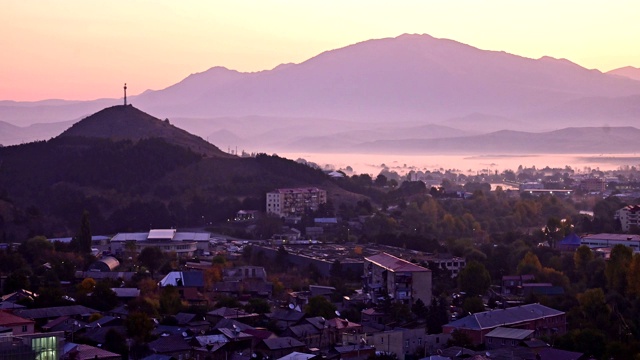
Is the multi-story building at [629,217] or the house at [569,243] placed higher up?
the multi-story building at [629,217]

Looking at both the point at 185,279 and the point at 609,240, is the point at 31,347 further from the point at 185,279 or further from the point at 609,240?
the point at 609,240

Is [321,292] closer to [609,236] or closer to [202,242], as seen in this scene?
[202,242]

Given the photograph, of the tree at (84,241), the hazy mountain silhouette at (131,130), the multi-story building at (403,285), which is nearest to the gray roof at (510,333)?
the multi-story building at (403,285)

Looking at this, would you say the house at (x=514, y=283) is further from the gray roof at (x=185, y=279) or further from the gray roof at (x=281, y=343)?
the gray roof at (x=281, y=343)

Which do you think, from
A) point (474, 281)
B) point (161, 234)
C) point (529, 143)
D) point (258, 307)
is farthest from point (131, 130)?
point (529, 143)

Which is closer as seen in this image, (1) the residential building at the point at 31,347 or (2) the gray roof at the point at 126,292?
(1) the residential building at the point at 31,347

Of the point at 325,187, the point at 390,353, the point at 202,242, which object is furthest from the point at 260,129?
the point at 390,353
